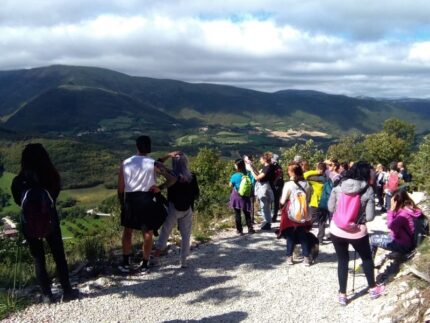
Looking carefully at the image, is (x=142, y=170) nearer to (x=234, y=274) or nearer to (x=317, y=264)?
(x=234, y=274)

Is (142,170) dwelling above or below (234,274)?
above

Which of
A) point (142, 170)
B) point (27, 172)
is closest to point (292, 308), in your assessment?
point (142, 170)

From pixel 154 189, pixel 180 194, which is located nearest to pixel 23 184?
pixel 154 189

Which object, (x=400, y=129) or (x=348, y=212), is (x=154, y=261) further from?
(x=400, y=129)

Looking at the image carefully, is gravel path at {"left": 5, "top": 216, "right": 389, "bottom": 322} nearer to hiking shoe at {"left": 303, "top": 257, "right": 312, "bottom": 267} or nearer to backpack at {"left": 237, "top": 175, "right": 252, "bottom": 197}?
hiking shoe at {"left": 303, "top": 257, "right": 312, "bottom": 267}

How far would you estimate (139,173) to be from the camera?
20.9ft

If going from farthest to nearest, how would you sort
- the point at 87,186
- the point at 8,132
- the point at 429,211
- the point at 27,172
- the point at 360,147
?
the point at 8,132 → the point at 87,186 → the point at 360,147 → the point at 429,211 → the point at 27,172

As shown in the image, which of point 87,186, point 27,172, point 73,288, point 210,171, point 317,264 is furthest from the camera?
point 87,186

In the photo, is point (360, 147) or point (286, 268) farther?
point (360, 147)

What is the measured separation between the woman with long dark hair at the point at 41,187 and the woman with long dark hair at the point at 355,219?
3.60m

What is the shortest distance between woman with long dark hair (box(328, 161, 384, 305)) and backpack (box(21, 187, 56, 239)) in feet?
12.1

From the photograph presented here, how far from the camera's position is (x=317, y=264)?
7422mm

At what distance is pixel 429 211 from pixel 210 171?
2494cm

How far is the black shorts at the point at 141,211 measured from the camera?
21.0 feet
